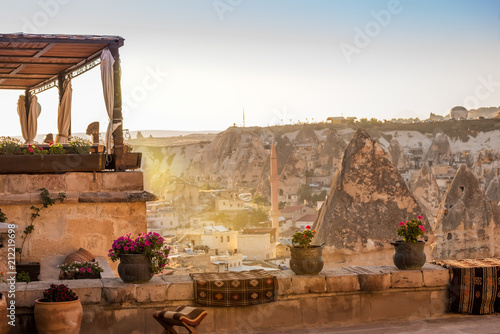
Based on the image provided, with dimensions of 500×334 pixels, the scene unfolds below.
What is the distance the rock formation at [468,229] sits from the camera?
25047 millimetres

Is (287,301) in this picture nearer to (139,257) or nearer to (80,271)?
(139,257)

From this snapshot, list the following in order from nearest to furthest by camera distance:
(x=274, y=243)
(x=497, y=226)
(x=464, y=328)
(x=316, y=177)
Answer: (x=464, y=328) < (x=497, y=226) < (x=274, y=243) < (x=316, y=177)

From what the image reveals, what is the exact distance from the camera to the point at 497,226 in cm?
2530

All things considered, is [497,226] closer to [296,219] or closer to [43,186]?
[43,186]

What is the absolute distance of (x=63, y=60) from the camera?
43.4 ft

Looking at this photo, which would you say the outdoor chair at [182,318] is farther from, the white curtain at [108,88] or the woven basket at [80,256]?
the white curtain at [108,88]

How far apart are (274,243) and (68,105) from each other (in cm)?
3434

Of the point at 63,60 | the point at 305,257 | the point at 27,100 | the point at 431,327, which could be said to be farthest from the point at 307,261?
the point at 27,100

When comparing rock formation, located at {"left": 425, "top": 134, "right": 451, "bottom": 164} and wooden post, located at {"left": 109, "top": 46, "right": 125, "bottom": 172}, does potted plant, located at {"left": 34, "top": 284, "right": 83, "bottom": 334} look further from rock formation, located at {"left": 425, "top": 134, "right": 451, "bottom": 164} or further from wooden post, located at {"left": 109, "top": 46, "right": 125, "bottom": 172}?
rock formation, located at {"left": 425, "top": 134, "right": 451, "bottom": 164}

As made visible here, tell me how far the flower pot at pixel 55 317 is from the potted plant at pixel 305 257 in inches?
95.4

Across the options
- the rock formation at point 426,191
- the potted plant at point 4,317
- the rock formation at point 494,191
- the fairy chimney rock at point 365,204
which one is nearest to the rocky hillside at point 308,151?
the rock formation at point 426,191

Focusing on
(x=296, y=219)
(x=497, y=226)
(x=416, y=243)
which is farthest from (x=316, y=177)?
(x=416, y=243)

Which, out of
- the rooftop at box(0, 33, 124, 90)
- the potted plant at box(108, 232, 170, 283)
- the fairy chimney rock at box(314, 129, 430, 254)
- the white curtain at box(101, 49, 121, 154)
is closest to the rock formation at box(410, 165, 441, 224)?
the fairy chimney rock at box(314, 129, 430, 254)

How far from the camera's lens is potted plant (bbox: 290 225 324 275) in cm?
731
